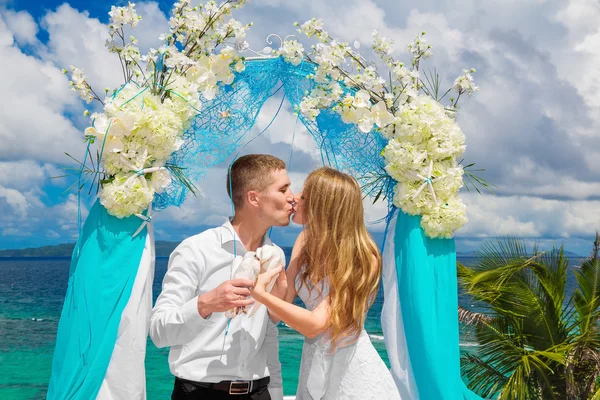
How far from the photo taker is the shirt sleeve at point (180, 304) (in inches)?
112

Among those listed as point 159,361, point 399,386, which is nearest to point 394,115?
point 399,386

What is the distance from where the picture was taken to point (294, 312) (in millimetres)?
2814

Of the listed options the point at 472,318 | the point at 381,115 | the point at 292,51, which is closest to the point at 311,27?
the point at 292,51

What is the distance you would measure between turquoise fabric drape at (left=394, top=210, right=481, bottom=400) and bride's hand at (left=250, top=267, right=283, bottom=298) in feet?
3.48

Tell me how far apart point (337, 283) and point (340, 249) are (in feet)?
0.57

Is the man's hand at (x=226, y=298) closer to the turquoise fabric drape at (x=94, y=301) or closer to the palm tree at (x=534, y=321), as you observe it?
the turquoise fabric drape at (x=94, y=301)

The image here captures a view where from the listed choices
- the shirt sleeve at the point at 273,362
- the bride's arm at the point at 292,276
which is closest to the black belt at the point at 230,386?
the shirt sleeve at the point at 273,362

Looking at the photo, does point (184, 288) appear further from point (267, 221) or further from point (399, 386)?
point (399, 386)

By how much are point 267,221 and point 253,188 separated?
20 cm

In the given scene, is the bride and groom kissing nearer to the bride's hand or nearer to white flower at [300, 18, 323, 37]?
the bride's hand

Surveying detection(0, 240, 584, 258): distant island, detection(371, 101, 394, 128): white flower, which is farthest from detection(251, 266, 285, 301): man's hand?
detection(0, 240, 584, 258): distant island

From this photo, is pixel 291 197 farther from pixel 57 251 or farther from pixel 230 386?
pixel 57 251

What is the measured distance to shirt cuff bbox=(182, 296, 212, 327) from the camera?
110 inches

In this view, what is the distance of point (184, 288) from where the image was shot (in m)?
3.07
